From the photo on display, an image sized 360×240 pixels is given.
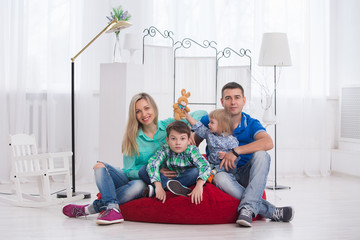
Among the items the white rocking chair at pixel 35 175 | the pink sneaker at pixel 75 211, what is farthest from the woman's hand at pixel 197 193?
the white rocking chair at pixel 35 175

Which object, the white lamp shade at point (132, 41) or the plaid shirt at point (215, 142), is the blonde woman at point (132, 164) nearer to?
the plaid shirt at point (215, 142)

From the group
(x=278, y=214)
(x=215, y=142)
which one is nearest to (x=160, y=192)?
(x=215, y=142)

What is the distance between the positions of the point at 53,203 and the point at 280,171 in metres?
2.56

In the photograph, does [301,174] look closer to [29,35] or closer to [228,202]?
[228,202]

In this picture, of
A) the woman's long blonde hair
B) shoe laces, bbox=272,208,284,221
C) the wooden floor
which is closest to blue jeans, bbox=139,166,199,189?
the woman's long blonde hair

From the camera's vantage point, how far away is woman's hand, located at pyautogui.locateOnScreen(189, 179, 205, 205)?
2773mm

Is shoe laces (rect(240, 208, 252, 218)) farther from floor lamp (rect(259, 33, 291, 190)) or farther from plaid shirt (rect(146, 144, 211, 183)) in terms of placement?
floor lamp (rect(259, 33, 291, 190))

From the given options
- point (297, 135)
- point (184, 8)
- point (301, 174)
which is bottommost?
point (301, 174)

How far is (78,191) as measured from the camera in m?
4.05

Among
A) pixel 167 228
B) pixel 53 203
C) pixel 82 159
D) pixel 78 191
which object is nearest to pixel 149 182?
pixel 167 228

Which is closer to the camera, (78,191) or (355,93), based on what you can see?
(78,191)

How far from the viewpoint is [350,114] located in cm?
515

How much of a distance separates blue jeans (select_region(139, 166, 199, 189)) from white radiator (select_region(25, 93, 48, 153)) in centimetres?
200

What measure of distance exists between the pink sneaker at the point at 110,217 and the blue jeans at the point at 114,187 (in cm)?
5
